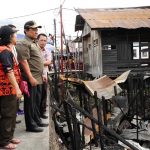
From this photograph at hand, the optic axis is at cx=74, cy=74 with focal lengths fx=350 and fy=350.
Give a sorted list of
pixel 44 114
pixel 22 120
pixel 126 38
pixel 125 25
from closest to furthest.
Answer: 1. pixel 22 120
2. pixel 44 114
3. pixel 125 25
4. pixel 126 38

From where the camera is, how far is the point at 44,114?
712 centimetres

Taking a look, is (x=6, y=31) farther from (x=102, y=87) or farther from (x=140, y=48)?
(x=140, y=48)

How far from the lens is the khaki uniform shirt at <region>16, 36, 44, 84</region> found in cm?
526

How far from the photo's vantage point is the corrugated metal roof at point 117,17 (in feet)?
56.1

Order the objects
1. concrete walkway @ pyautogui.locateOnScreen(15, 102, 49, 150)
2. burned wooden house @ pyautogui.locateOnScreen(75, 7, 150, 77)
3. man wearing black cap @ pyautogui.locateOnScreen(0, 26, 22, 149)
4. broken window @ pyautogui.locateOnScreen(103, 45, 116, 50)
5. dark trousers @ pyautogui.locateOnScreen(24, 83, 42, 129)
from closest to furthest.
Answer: man wearing black cap @ pyautogui.locateOnScreen(0, 26, 22, 149) < concrete walkway @ pyautogui.locateOnScreen(15, 102, 49, 150) < dark trousers @ pyautogui.locateOnScreen(24, 83, 42, 129) < burned wooden house @ pyautogui.locateOnScreen(75, 7, 150, 77) < broken window @ pyautogui.locateOnScreen(103, 45, 116, 50)

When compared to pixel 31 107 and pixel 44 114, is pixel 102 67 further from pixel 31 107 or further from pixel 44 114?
pixel 31 107

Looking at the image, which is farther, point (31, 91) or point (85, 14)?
point (85, 14)

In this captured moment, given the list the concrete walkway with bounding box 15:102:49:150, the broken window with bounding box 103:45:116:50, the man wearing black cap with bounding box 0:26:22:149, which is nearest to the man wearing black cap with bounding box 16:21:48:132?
the concrete walkway with bounding box 15:102:49:150

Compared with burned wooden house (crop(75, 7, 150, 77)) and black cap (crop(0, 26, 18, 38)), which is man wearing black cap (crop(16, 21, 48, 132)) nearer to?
black cap (crop(0, 26, 18, 38))

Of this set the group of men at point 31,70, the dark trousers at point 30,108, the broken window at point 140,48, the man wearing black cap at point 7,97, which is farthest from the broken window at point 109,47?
the man wearing black cap at point 7,97

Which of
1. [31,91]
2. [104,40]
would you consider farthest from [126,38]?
[31,91]

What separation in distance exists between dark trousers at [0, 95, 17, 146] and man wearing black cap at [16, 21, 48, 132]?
83cm

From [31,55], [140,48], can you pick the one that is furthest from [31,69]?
[140,48]

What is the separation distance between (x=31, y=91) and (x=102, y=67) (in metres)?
13.2
